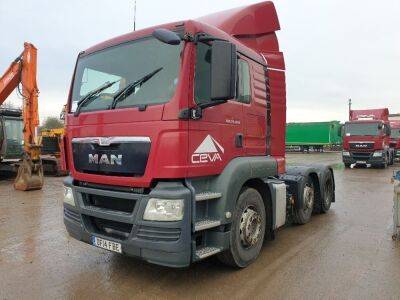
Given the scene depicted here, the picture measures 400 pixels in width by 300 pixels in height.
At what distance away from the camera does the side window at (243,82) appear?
13.9 feet

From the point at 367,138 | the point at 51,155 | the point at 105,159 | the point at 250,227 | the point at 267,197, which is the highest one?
the point at 367,138

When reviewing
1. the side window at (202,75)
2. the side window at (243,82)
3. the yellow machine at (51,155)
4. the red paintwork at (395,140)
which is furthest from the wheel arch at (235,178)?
the red paintwork at (395,140)

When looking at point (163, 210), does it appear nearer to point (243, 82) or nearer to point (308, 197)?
point (243, 82)

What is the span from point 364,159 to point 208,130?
17.3 metres

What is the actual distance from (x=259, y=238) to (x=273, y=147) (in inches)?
53.4

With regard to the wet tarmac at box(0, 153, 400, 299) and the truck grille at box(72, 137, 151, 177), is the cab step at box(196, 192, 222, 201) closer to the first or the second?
the truck grille at box(72, 137, 151, 177)

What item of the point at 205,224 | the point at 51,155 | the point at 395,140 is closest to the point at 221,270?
the point at 205,224

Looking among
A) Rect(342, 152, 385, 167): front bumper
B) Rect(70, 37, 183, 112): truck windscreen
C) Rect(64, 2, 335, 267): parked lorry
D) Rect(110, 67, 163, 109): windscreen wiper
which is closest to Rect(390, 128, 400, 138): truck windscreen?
Rect(342, 152, 385, 167): front bumper

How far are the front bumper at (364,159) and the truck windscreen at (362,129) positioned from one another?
1.06 m

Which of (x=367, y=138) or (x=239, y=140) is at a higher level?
(x=367, y=138)

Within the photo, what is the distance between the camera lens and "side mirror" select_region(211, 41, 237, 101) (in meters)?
3.42

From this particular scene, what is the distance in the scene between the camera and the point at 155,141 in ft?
11.2

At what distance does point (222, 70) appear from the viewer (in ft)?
11.2

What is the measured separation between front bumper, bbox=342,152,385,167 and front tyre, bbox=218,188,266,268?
16037 millimetres
